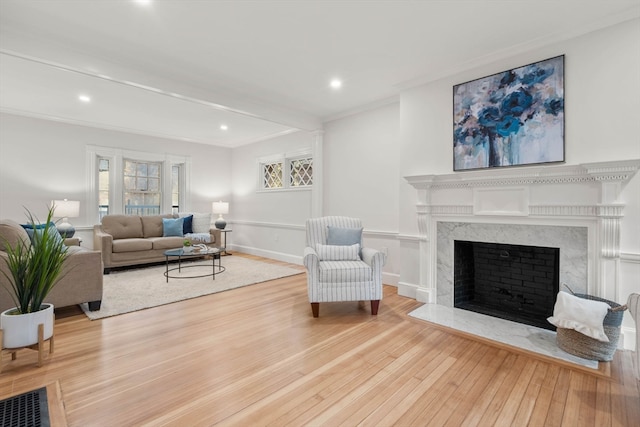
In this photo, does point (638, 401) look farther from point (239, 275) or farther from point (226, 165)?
point (226, 165)

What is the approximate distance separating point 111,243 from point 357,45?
4442mm

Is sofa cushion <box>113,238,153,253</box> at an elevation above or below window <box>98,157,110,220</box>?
below

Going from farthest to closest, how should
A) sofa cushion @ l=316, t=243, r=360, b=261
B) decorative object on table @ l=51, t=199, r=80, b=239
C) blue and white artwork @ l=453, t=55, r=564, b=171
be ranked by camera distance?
decorative object on table @ l=51, t=199, r=80, b=239, sofa cushion @ l=316, t=243, r=360, b=261, blue and white artwork @ l=453, t=55, r=564, b=171

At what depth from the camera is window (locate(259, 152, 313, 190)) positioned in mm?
5293

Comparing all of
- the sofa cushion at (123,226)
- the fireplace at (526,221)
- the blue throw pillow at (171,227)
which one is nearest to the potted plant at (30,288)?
the fireplace at (526,221)

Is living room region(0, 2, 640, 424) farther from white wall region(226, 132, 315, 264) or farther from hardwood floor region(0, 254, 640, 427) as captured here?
hardwood floor region(0, 254, 640, 427)

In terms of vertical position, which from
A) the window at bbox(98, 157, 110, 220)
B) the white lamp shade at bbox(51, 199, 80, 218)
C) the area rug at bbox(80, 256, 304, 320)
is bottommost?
the area rug at bbox(80, 256, 304, 320)

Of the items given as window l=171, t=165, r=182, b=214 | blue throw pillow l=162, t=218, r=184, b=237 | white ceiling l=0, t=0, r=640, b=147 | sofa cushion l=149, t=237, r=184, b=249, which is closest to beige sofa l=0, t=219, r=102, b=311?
white ceiling l=0, t=0, r=640, b=147

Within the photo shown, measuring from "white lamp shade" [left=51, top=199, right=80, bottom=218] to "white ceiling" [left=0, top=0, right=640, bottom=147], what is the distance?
1455 mm

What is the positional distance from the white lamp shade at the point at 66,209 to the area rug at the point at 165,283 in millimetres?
1080

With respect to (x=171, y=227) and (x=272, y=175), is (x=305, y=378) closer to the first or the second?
(x=171, y=227)

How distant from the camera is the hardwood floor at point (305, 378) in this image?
1505 millimetres

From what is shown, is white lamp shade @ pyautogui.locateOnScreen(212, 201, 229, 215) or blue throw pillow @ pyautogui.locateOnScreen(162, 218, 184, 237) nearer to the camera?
blue throw pillow @ pyautogui.locateOnScreen(162, 218, 184, 237)

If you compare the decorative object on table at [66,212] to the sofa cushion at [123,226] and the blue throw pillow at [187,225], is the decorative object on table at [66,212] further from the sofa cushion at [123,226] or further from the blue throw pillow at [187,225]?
the blue throw pillow at [187,225]
